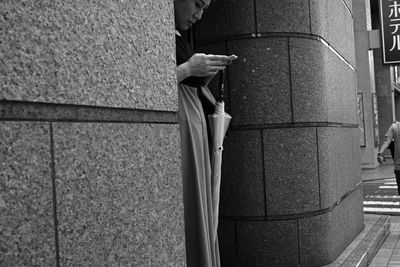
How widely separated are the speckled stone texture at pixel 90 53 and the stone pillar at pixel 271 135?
228 centimetres

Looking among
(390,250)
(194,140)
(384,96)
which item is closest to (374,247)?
(390,250)

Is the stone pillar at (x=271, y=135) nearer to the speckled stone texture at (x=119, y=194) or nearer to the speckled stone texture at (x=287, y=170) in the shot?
the speckled stone texture at (x=287, y=170)

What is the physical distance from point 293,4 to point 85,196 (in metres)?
3.42

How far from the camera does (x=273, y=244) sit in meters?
4.41

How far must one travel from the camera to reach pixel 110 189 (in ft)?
5.66

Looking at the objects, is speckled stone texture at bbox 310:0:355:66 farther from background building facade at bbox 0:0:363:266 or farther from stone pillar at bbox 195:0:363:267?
background building facade at bbox 0:0:363:266

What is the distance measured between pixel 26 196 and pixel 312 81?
3.61 meters

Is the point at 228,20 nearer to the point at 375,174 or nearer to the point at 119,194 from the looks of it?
the point at 119,194

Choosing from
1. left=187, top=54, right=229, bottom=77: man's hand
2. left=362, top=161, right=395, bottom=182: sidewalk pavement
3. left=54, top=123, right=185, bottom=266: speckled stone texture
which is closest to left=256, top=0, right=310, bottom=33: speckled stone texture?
left=187, top=54, right=229, bottom=77: man's hand

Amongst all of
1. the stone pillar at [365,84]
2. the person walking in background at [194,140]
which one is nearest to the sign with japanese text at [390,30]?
the stone pillar at [365,84]

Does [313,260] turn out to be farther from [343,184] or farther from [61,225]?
[61,225]

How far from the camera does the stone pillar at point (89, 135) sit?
1347 millimetres

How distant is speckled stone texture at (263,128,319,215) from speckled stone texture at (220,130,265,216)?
0.24ft

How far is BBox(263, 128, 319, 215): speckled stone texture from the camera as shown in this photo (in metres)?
4.39
